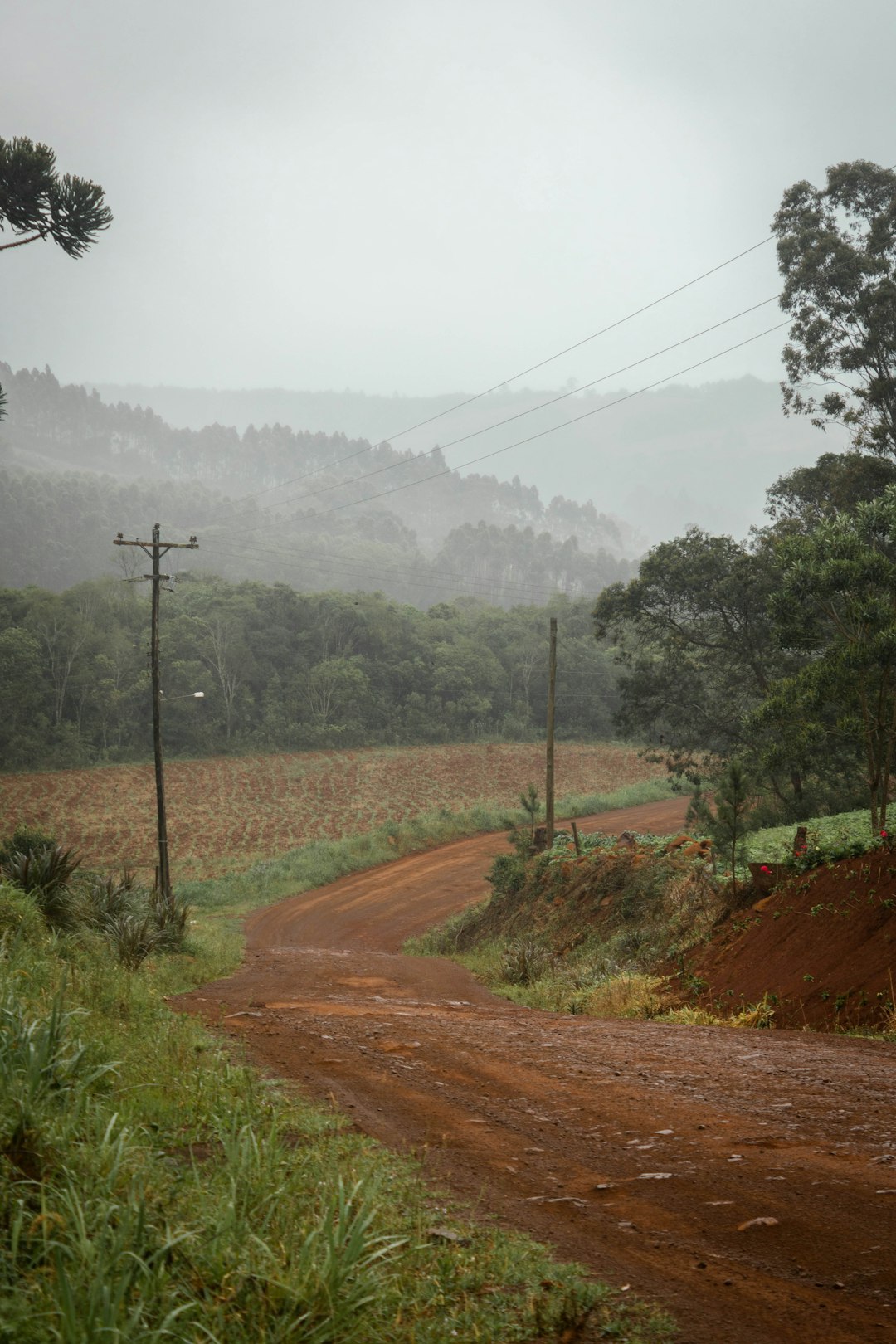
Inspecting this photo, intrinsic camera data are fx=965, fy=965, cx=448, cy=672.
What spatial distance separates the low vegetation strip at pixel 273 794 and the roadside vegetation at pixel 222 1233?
115ft

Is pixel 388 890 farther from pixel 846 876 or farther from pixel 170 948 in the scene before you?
pixel 846 876

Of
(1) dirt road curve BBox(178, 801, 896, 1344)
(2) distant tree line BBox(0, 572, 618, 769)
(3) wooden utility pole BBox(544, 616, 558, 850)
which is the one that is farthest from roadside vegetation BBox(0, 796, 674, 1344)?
(2) distant tree line BBox(0, 572, 618, 769)

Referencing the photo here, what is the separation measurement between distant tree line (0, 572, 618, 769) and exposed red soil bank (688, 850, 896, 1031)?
5428 centimetres

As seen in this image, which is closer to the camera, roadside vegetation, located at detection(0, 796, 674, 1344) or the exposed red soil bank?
roadside vegetation, located at detection(0, 796, 674, 1344)

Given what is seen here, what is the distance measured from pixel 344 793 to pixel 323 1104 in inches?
1978

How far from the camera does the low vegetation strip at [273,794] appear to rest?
4506 centimetres

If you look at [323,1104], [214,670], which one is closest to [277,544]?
[214,670]

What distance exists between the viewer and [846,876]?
40.8 feet

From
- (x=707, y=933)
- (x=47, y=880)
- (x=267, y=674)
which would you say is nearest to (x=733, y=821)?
(x=707, y=933)

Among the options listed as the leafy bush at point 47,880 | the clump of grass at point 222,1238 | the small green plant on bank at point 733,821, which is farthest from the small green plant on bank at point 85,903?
the small green plant on bank at point 733,821

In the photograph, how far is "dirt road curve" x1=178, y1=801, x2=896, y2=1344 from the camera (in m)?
3.90

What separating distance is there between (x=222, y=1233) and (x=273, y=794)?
52.9 m

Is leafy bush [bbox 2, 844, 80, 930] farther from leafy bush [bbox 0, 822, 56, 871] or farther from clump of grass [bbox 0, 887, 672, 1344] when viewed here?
clump of grass [bbox 0, 887, 672, 1344]

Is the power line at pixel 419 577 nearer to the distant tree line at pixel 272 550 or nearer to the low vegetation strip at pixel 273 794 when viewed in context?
the distant tree line at pixel 272 550
